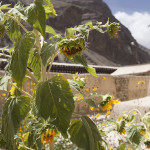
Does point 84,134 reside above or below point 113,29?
below

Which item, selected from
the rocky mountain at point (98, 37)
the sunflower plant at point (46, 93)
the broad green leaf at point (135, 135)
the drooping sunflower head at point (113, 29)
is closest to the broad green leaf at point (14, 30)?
the sunflower plant at point (46, 93)

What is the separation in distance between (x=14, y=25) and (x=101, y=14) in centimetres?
2404

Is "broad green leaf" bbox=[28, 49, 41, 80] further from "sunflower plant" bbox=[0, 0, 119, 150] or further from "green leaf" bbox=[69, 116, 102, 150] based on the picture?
"green leaf" bbox=[69, 116, 102, 150]

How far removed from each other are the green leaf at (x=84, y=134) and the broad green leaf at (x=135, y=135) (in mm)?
439

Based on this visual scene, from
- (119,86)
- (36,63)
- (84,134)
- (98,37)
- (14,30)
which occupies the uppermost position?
(98,37)

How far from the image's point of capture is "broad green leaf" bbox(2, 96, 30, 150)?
2.14 feet

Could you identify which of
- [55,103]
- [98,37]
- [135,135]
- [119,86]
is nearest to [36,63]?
[55,103]

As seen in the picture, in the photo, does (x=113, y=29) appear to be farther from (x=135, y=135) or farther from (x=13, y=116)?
(x=135, y=135)

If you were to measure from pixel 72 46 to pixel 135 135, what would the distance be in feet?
2.39

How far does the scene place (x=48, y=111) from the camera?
636mm

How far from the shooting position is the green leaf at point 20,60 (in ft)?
2.05

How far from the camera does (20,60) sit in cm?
63

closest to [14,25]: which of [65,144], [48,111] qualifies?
[48,111]

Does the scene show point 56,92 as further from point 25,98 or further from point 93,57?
point 93,57
